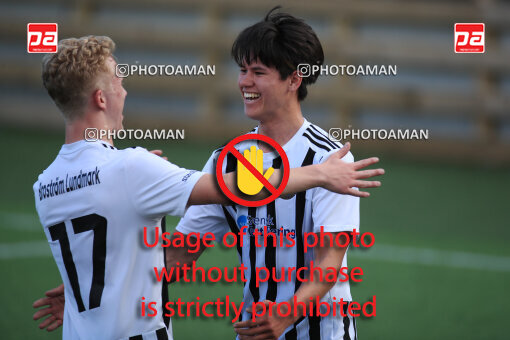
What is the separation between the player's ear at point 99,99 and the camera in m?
3.14

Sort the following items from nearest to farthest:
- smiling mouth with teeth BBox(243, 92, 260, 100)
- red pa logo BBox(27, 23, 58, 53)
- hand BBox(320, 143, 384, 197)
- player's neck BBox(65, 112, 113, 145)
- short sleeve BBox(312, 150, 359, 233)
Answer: hand BBox(320, 143, 384, 197) → player's neck BBox(65, 112, 113, 145) → short sleeve BBox(312, 150, 359, 233) → smiling mouth with teeth BBox(243, 92, 260, 100) → red pa logo BBox(27, 23, 58, 53)

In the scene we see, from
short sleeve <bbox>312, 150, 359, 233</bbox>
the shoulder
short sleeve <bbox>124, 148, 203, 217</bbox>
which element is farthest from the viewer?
the shoulder

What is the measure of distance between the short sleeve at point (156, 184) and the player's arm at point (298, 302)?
510mm

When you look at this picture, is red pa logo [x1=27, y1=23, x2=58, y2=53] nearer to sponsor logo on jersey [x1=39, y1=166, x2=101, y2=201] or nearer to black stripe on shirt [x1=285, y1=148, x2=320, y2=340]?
sponsor logo on jersey [x1=39, y1=166, x2=101, y2=201]

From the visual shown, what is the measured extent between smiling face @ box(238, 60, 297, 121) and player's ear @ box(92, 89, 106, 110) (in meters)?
0.63

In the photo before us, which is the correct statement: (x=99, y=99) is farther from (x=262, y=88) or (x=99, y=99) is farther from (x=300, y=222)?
(x=300, y=222)

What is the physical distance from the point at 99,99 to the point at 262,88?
2.41 feet

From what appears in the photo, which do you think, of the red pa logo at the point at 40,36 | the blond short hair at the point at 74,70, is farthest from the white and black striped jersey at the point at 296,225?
the red pa logo at the point at 40,36

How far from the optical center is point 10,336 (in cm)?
569

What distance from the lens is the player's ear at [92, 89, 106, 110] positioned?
3143 millimetres

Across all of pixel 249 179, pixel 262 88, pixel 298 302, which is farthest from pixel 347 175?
pixel 262 88

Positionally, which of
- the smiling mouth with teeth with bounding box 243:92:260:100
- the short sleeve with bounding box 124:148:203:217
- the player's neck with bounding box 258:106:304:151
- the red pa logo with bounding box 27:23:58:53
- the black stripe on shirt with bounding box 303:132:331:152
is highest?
the red pa logo with bounding box 27:23:58:53

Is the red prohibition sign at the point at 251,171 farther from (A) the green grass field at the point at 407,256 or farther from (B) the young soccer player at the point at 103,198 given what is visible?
(A) the green grass field at the point at 407,256

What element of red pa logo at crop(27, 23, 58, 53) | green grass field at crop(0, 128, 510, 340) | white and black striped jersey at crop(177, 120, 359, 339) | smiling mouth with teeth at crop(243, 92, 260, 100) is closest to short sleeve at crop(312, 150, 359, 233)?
white and black striped jersey at crop(177, 120, 359, 339)
